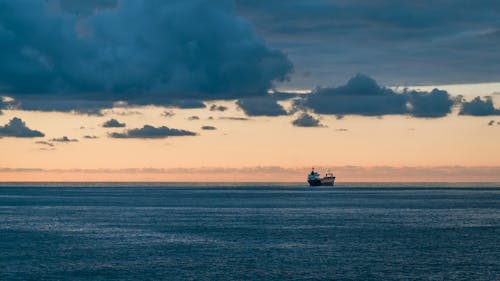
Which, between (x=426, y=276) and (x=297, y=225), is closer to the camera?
(x=426, y=276)

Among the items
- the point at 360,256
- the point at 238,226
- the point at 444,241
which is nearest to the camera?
the point at 360,256

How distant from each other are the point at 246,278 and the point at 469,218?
10441 centimetres

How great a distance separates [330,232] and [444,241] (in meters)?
22.3

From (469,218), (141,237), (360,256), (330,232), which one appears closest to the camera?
(360,256)

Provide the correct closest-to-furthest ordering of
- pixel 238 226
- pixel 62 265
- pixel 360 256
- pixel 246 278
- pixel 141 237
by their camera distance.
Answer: pixel 246 278, pixel 62 265, pixel 360 256, pixel 141 237, pixel 238 226

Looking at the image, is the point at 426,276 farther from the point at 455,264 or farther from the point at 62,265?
the point at 62,265

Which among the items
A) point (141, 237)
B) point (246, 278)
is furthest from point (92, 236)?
point (246, 278)

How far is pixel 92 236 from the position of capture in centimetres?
12888

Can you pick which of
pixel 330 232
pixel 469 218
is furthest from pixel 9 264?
pixel 469 218

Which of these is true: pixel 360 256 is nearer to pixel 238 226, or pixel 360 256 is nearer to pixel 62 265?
pixel 62 265

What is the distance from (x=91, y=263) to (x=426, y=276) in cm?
3811

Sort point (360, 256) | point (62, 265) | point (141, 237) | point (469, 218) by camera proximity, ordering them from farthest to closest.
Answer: point (469, 218) < point (141, 237) < point (360, 256) < point (62, 265)

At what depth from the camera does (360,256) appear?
330 ft

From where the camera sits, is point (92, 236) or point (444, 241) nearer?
point (444, 241)
